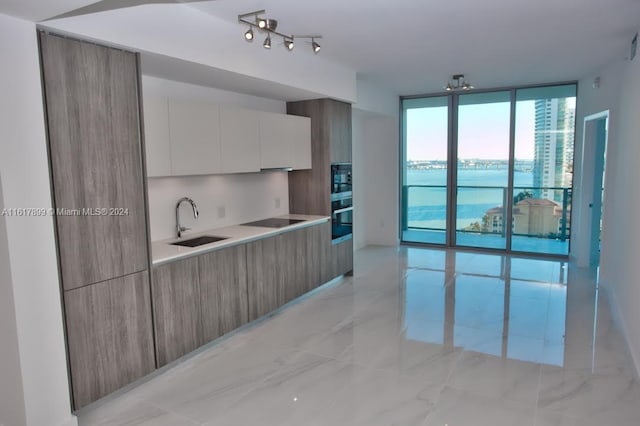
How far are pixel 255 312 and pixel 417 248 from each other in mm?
4370

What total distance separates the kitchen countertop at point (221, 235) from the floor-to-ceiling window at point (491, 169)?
321 cm

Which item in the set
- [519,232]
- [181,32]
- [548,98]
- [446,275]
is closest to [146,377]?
[181,32]

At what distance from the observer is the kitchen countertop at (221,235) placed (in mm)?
3297

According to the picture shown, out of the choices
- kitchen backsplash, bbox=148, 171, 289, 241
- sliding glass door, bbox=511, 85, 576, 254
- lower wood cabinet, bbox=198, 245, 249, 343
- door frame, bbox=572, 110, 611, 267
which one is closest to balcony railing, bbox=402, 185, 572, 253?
sliding glass door, bbox=511, 85, 576, 254

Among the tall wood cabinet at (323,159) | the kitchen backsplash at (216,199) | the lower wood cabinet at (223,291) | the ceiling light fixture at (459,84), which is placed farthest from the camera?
the ceiling light fixture at (459,84)

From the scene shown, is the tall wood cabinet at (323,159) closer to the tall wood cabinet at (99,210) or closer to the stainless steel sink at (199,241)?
the stainless steel sink at (199,241)

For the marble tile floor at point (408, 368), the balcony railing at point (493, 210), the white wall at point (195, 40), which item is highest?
the white wall at point (195, 40)

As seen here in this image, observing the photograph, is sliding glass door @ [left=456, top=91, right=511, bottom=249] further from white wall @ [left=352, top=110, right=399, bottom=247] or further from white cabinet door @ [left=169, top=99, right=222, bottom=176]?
white cabinet door @ [left=169, top=99, right=222, bottom=176]

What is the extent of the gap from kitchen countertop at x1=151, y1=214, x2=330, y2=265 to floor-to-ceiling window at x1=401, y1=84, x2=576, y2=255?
3.21m

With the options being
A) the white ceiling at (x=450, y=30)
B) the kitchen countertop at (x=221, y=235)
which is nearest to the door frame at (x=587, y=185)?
the white ceiling at (x=450, y=30)

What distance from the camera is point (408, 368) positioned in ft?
10.8

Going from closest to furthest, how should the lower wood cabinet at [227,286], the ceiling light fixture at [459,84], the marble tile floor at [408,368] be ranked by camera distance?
the marble tile floor at [408,368]
the lower wood cabinet at [227,286]
the ceiling light fixture at [459,84]

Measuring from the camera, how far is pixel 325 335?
13.0 ft

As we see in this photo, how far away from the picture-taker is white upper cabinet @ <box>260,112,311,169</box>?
4.53 metres
